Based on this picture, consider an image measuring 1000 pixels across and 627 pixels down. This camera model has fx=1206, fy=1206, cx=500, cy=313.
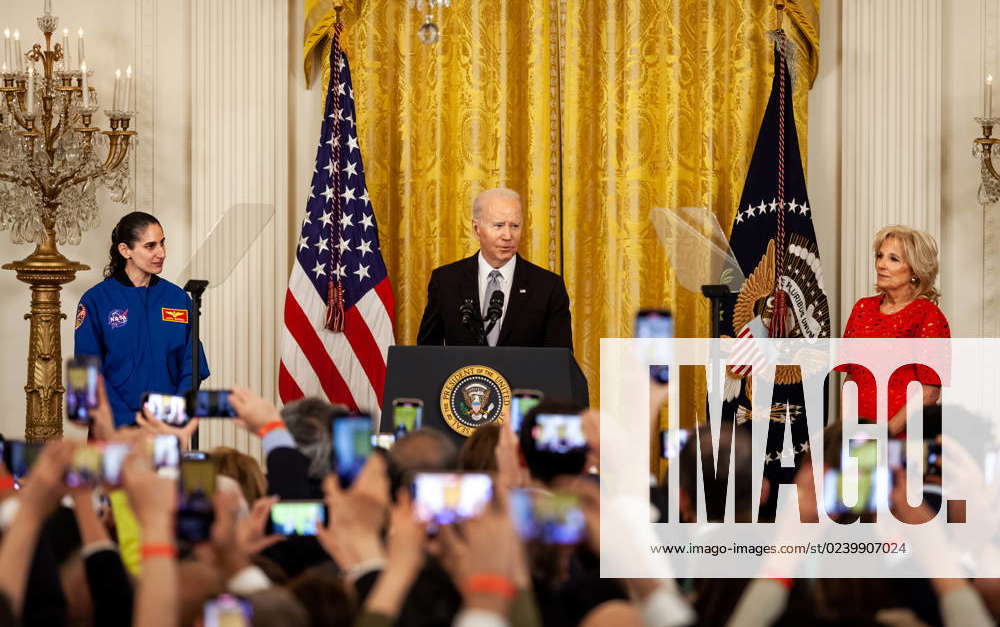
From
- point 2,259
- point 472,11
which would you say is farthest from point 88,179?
point 472,11

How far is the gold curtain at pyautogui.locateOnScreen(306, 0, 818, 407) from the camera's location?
6.28 metres

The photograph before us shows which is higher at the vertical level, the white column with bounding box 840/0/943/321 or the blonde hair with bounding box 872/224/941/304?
the white column with bounding box 840/0/943/321

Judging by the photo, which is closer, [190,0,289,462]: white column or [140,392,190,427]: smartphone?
[140,392,190,427]: smartphone

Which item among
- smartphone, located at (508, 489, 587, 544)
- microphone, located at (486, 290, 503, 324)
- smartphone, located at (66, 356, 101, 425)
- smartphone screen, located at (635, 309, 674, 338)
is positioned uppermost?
microphone, located at (486, 290, 503, 324)

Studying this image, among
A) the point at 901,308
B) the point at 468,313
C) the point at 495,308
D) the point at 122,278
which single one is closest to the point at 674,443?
the point at 468,313

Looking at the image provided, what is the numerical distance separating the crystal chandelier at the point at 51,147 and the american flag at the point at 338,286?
3.17 feet

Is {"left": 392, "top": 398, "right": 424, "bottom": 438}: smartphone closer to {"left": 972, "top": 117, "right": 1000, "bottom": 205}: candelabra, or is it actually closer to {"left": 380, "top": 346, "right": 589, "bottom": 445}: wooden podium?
{"left": 380, "top": 346, "right": 589, "bottom": 445}: wooden podium

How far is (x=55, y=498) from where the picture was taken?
1.78 meters

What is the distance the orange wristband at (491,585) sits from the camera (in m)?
1.52

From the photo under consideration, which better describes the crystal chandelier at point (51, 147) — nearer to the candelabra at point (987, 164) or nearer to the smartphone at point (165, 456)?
the smartphone at point (165, 456)

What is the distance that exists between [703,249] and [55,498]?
13.1ft

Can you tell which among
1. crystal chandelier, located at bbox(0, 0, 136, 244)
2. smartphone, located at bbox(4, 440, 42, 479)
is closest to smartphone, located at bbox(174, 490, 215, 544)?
smartphone, located at bbox(4, 440, 42, 479)

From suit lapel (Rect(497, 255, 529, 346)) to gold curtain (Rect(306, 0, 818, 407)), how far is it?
4.92 feet

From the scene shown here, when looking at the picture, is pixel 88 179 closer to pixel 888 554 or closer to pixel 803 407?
pixel 803 407
